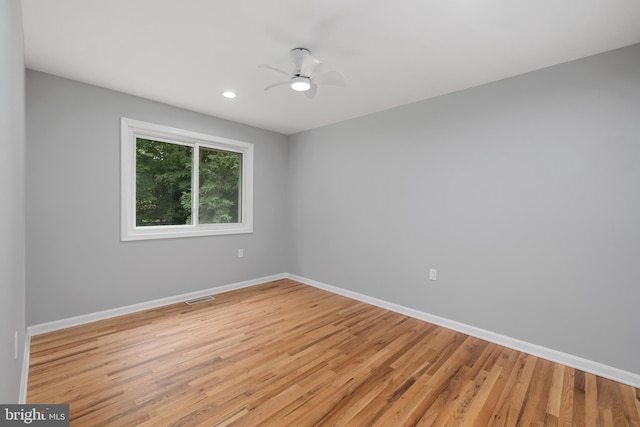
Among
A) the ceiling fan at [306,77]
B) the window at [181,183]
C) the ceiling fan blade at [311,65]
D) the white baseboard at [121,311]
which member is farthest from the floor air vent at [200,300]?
the ceiling fan blade at [311,65]

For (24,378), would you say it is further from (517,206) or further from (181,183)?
(517,206)

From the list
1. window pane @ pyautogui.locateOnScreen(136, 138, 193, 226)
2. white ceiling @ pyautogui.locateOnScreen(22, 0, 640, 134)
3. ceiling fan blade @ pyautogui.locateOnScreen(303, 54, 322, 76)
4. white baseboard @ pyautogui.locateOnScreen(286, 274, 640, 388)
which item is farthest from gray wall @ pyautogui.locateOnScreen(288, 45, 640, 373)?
window pane @ pyautogui.locateOnScreen(136, 138, 193, 226)

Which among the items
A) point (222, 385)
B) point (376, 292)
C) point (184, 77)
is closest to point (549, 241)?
point (376, 292)

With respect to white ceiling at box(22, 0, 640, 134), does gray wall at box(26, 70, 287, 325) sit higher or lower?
lower

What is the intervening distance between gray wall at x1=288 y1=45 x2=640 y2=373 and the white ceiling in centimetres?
33

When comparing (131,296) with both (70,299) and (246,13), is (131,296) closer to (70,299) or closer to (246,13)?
(70,299)

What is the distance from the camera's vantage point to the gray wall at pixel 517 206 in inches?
83.8

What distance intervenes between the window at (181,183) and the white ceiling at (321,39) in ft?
2.31

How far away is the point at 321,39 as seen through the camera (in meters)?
2.07

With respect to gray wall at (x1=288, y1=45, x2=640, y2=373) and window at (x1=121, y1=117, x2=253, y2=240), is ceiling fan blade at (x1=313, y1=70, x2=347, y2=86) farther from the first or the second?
window at (x1=121, y1=117, x2=253, y2=240)

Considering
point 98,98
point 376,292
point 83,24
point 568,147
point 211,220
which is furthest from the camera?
point 211,220

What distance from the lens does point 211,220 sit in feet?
13.2

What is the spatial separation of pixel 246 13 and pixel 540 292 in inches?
126

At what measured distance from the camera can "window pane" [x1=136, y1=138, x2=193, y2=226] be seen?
3.37m
